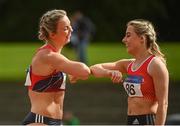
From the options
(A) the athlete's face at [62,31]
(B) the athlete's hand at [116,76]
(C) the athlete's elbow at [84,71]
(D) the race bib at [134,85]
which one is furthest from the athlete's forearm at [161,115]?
(A) the athlete's face at [62,31]

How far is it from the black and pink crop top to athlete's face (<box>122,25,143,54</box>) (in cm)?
66

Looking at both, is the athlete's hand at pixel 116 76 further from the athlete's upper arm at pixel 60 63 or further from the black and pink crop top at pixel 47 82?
the black and pink crop top at pixel 47 82

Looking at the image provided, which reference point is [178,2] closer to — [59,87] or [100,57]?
[100,57]

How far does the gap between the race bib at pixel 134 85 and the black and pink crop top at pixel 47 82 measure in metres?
0.59

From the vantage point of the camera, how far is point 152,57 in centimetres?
696

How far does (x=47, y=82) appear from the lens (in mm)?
7023

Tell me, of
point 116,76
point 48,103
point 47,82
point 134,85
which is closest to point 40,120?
point 48,103

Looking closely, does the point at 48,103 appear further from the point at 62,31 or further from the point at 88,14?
the point at 88,14

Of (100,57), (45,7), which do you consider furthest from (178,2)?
(45,7)

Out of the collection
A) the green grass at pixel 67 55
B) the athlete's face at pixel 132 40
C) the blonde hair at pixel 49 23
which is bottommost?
the green grass at pixel 67 55

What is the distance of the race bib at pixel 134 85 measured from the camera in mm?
6930

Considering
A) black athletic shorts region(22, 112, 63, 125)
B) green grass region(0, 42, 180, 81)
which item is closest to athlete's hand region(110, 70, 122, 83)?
black athletic shorts region(22, 112, 63, 125)

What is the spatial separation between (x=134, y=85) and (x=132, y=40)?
0.42 metres

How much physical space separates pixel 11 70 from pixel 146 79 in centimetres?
1999
